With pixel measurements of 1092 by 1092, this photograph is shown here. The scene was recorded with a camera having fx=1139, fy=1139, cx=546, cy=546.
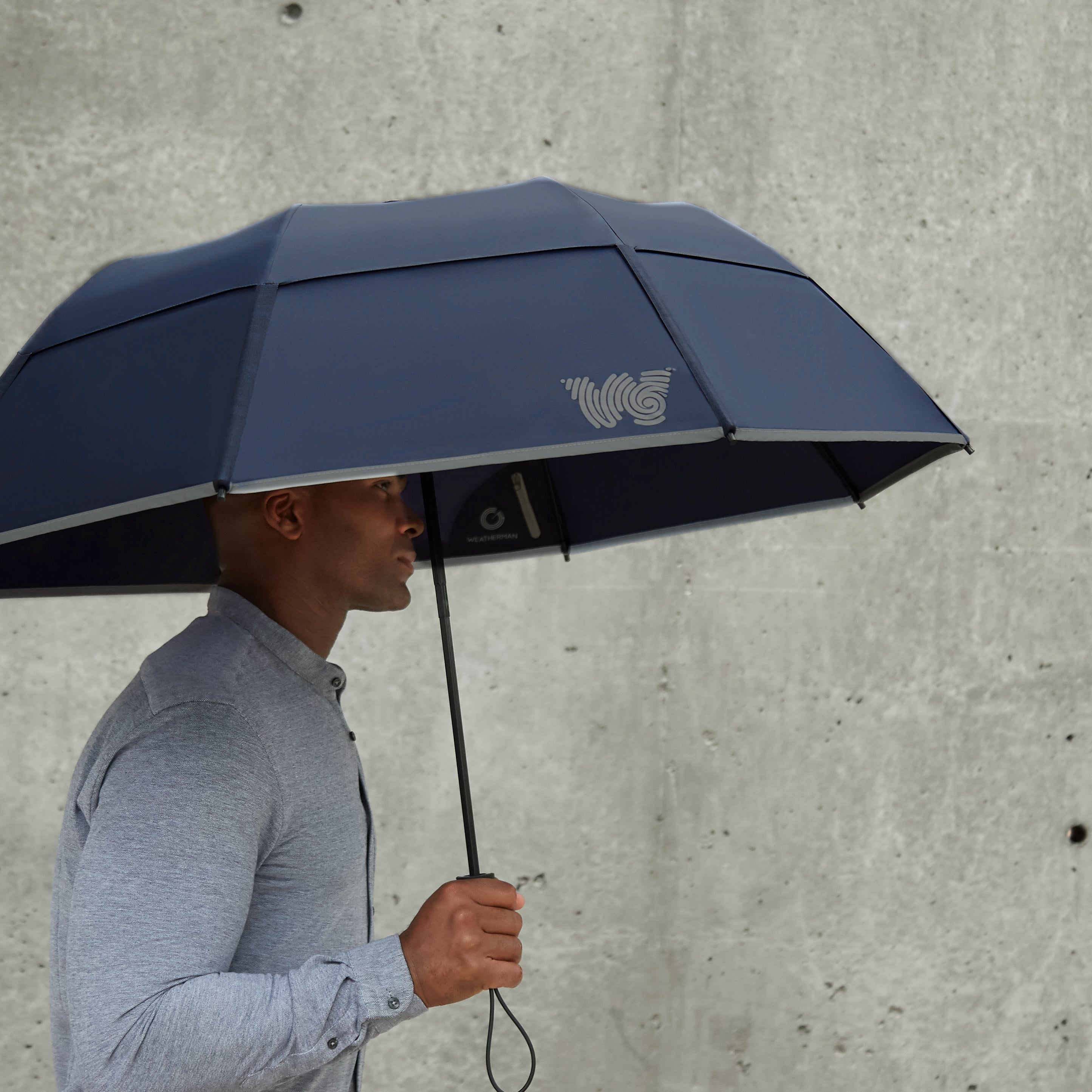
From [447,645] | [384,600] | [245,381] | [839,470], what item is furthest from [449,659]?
[839,470]

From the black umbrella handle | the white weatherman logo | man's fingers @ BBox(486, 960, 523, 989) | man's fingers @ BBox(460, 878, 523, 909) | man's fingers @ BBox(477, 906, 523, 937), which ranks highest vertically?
the white weatherman logo

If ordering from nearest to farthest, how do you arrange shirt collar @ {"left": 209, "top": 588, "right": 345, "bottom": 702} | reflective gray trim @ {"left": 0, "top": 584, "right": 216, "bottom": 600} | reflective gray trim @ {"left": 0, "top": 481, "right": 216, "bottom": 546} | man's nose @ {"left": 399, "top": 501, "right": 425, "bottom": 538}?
reflective gray trim @ {"left": 0, "top": 481, "right": 216, "bottom": 546} < shirt collar @ {"left": 209, "top": 588, "right": 345, "bottom": 702} < man's nose @ {"left": 399, "top": 501, "right": 425, "bottom": 538} < reflective gray trim @ {"left": 0, "top": 584, "right": 216, "bottom": 600}

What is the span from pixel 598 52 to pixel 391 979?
2.91 metres

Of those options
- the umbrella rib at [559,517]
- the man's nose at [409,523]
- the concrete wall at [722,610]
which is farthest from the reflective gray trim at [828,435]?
the concrete wall at [722,610]

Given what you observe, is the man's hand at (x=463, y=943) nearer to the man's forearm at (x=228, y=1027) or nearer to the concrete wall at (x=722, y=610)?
the man's forearm at (x=228, y=1027)

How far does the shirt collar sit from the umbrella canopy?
23 centimetres

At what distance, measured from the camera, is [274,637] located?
1479 millimetres

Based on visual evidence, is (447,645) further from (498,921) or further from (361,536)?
(498,921)

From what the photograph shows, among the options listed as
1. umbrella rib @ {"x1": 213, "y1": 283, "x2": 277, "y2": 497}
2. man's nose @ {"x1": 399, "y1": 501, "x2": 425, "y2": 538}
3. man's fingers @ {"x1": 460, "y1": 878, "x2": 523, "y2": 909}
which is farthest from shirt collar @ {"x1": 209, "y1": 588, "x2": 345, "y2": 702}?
umbrella rib @ {"x1": 213, "y1": 283, "x2": 277, "y2": 497}

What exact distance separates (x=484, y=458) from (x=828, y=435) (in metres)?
0.37

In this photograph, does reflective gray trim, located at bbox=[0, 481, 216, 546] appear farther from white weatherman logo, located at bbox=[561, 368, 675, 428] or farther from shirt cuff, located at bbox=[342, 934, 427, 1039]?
shirt cuff, located at bbox=[342, 934, 427, 1039]

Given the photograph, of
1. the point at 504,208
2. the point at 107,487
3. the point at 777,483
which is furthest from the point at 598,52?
the point at 107,487

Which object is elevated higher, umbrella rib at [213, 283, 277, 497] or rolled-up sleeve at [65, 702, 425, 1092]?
umbrella rib at [213, 283, 277, 497]

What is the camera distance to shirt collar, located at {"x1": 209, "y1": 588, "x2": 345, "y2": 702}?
1.47 m
